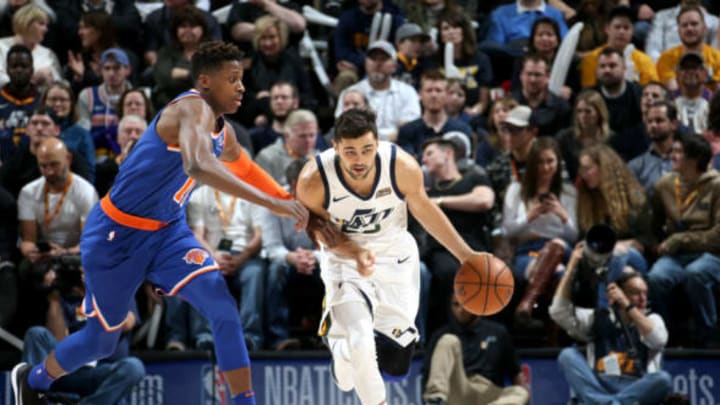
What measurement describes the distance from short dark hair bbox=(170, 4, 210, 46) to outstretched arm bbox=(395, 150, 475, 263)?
476 cm

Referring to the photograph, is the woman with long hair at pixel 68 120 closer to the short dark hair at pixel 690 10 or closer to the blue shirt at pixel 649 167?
the blue shirt at pixel 649 167

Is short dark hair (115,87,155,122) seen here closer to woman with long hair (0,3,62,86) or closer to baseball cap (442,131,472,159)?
woman with long hair (0,3,62,86)

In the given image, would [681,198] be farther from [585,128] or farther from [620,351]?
[620,351]

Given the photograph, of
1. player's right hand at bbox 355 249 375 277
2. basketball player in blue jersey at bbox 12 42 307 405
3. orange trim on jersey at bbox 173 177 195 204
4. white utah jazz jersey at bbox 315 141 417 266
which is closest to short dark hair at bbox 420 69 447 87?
white utah jazz jersey at bbox 315 141 417 266

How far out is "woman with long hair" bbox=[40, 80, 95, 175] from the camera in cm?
1038

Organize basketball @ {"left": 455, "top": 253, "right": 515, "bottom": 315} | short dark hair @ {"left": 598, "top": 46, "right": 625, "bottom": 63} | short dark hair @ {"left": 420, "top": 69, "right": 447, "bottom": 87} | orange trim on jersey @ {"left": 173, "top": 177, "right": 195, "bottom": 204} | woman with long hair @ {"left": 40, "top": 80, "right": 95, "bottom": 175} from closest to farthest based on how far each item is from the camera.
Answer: orange trim on jersey @ {"left": 173, "top": 177, "right": 195, "bottom": 204} → basketball @ {"left": 455, "top": 253, "right": 515, "bottom": 315} → woman with long hair @ {"left": 40, "top": 80, "right": 95, "bottom": 175} → short dark hair @ {"left": 420, "top": 69, "right": 447, "bottom": 87} → short dark hair @ {"left": 598, "top": 46, "right": 625, "bottom": 63}

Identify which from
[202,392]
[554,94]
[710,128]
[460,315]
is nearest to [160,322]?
[202,392]

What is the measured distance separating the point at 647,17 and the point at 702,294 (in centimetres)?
443

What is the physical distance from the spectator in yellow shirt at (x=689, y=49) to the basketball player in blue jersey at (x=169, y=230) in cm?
593

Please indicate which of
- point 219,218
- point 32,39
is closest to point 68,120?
point 32,39

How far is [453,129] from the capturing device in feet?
34.2

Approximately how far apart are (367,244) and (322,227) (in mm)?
465

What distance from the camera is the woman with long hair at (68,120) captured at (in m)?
10.4

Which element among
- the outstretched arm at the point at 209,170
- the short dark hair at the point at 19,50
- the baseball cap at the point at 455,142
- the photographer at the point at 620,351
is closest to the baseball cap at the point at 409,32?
the baseball cap at the point at 455,142
